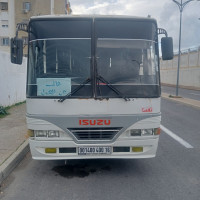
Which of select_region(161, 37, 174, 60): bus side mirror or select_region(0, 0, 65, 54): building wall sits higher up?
select_region(0, 0, 65, 54): building wall

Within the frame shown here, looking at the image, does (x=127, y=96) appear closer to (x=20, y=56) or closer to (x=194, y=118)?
(x=20, y=56)

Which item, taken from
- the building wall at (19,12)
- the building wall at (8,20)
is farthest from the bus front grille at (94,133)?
the building wall at (19,12)

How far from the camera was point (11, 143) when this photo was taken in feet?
22.8

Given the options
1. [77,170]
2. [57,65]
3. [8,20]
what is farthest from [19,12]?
[77,170]

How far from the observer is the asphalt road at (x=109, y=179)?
4410 mm

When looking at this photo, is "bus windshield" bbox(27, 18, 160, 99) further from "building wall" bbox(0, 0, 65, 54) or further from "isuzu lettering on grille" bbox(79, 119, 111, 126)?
"building wall" bbox(0, 0, 65, 54)

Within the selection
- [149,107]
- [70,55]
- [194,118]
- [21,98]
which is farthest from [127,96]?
[21,98]

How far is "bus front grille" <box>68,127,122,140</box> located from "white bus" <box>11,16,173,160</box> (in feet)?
0.06

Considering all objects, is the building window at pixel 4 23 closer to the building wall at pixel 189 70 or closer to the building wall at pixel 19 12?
the building wall at pixel 19 12

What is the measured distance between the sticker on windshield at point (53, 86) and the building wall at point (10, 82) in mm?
8260

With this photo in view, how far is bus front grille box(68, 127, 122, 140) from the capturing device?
4.86 metres

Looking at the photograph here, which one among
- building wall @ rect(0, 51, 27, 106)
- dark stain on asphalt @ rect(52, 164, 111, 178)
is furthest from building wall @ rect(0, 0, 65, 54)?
dark stain on asphalt @ rect(52, 164, 111, 178)

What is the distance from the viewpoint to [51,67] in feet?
16.3

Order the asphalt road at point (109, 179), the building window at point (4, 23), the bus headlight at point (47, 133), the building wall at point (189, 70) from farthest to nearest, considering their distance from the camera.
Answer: the building window at point (4, 23), the building wall at point (189, 70), the bus headlight at point (47, 133), the asphalt road at point (109, 179)
